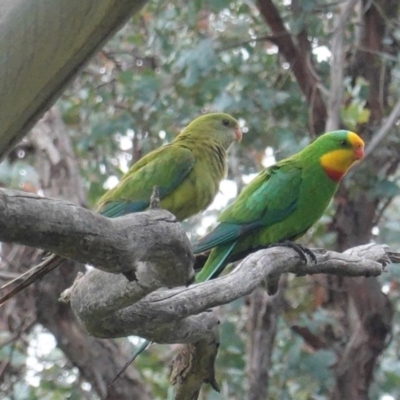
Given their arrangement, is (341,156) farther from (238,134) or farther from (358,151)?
(238,134)

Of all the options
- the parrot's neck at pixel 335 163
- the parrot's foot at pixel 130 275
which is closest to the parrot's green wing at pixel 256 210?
the parrot's neck at pixel 335 163

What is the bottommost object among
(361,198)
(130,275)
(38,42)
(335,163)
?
(361,198)

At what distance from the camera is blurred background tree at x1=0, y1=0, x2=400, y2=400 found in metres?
3.09

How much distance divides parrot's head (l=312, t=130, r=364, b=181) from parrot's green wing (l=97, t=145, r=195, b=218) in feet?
1.58

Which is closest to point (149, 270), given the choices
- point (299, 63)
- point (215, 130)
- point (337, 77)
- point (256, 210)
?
point (256, 210)

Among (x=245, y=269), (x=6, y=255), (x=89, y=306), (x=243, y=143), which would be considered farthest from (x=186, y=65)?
(x=89, y=306)

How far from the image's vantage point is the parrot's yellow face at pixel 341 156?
273 cm

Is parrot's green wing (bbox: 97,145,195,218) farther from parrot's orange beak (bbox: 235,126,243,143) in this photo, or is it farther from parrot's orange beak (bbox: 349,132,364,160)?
parrot's orange beak (bbox: 349,132,364,160)

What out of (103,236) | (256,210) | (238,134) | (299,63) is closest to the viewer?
(103,236)

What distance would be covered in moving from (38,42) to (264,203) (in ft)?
6.35

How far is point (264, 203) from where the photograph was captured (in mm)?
2709

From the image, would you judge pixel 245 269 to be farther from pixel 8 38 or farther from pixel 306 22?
pixel 306 22

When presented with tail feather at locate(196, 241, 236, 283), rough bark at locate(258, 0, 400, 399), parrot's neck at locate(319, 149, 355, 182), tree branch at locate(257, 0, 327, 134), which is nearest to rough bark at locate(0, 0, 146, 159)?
tail feather at locate(196, 241, 236, 283)

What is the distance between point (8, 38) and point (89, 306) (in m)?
0.59
